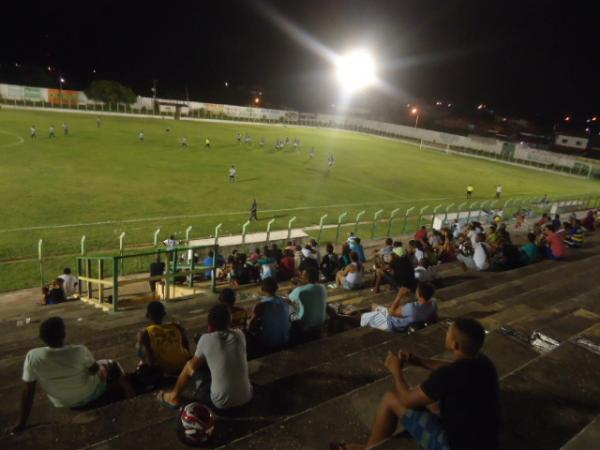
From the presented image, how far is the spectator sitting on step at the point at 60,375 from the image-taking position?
404 cm

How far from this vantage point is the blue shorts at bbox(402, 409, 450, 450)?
10.5 feet

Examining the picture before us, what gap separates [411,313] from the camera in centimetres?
618

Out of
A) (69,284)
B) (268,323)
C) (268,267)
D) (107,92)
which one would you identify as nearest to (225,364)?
(268,323)

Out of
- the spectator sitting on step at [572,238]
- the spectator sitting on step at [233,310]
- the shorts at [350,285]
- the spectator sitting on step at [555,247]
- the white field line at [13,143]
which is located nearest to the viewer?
the spectator sitting on step at [233,310]

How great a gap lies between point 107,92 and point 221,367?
7877 cm

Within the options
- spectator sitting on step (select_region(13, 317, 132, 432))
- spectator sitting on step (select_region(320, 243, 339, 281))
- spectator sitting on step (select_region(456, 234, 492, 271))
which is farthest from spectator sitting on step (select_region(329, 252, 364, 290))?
spectator sitting on step (select_region(13, 317, 132, 432))

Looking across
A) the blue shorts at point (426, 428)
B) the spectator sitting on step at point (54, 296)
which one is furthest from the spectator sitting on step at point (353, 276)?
the spectator sitting on step at point (54, 296)

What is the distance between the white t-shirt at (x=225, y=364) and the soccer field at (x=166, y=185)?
10812 mm

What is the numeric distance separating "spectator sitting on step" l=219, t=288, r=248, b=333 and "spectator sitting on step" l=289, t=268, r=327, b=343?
0.80 metres

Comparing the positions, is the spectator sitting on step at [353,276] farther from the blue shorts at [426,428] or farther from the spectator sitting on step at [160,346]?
the blue shorts at [426,428]

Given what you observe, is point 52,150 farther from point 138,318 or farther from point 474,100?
point 474,100

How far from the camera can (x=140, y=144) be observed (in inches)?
1563

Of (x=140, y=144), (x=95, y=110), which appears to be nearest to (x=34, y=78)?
(x=95, y=110)

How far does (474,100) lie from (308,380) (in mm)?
114556
